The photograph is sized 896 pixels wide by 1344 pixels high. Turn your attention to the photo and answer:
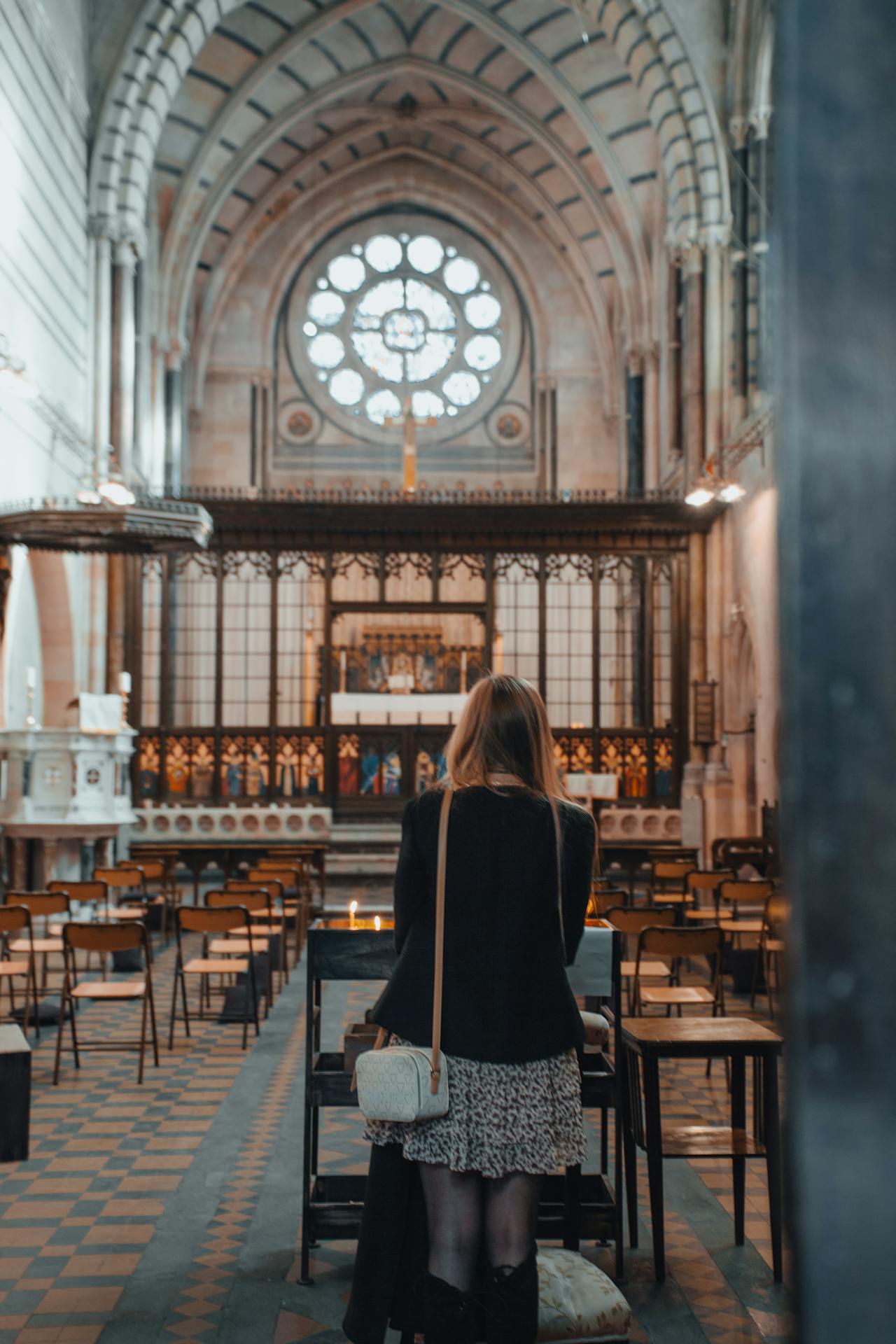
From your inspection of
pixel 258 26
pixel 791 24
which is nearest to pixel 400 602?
pixel 258 26

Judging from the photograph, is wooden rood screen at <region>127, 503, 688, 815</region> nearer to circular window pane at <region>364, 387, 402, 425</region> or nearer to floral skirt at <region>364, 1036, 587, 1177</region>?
circular window pane at <region>364, 387, 402, 425</region>

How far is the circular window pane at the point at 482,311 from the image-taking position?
27484mm

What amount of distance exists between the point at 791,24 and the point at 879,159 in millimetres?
104

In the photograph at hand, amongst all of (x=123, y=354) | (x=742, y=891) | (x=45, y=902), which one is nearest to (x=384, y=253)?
(x=123, y=354)

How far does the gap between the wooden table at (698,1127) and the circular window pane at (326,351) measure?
24836 mm

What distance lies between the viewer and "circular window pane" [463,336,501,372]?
27.5 metres

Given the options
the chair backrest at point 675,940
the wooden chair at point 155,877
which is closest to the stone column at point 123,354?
the wooden chair at point 155,877

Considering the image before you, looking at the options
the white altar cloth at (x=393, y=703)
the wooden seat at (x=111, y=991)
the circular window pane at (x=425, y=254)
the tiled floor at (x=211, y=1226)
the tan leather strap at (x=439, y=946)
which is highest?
the circular window pane at (x=425, y=254)

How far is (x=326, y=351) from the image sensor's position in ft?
89.6

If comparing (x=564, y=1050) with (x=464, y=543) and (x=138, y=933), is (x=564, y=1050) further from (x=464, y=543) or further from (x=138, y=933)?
(x=464, y=543)

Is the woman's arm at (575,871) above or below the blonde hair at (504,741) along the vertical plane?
below

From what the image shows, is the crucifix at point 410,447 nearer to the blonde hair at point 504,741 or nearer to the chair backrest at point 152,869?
the chair backrest at point 152,869

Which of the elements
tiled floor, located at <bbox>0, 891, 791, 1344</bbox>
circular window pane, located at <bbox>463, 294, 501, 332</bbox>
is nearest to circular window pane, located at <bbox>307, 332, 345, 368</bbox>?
circular window pane, located at <bbox>463, 294, 501, 332</bbox>

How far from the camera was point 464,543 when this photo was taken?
1784 cm
